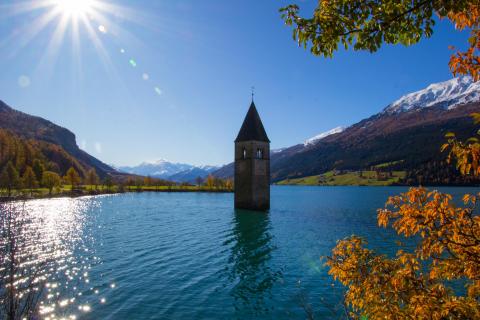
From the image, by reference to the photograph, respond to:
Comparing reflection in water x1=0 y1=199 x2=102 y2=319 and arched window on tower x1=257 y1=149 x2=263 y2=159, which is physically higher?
arched window on tower x1=257 y1=149 x2=263 y2=159

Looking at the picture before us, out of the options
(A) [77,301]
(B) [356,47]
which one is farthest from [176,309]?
(B) [356,47]

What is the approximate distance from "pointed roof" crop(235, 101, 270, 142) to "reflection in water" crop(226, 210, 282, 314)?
22867mm

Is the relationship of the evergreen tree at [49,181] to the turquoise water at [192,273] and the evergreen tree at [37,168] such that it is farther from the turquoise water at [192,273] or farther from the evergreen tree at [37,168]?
the turquoise water at [192,273]

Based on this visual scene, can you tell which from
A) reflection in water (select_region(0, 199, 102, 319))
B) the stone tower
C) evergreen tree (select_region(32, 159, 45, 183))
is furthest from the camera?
evergreen tree (select_region(32, 159, 45, 183))

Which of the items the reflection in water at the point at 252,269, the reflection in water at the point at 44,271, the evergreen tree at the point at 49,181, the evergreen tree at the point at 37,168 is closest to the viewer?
the reflection in water at the point at 44,271

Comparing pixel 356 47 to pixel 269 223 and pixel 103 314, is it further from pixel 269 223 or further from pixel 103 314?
pixel 269 223

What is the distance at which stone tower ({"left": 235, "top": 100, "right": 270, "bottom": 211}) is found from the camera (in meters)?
55.1

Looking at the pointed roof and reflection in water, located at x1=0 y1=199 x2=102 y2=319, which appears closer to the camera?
reflection in water, located at x1=0 y1=199 x2=102 y2=319

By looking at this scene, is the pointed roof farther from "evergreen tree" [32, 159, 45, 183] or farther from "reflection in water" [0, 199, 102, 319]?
"evergreen tree" [32, 159, 45, 183]

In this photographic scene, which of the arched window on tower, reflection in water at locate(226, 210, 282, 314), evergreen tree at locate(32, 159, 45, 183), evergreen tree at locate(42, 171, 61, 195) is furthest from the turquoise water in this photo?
evergreen tree at locate(32, 159, 45, 183)

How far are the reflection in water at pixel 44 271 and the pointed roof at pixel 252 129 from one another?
3216 cm

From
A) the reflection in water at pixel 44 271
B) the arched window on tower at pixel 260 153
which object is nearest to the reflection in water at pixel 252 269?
the reflection in water at pixel 44 271

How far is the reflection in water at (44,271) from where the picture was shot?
7.25 m

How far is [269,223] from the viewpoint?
142ft
